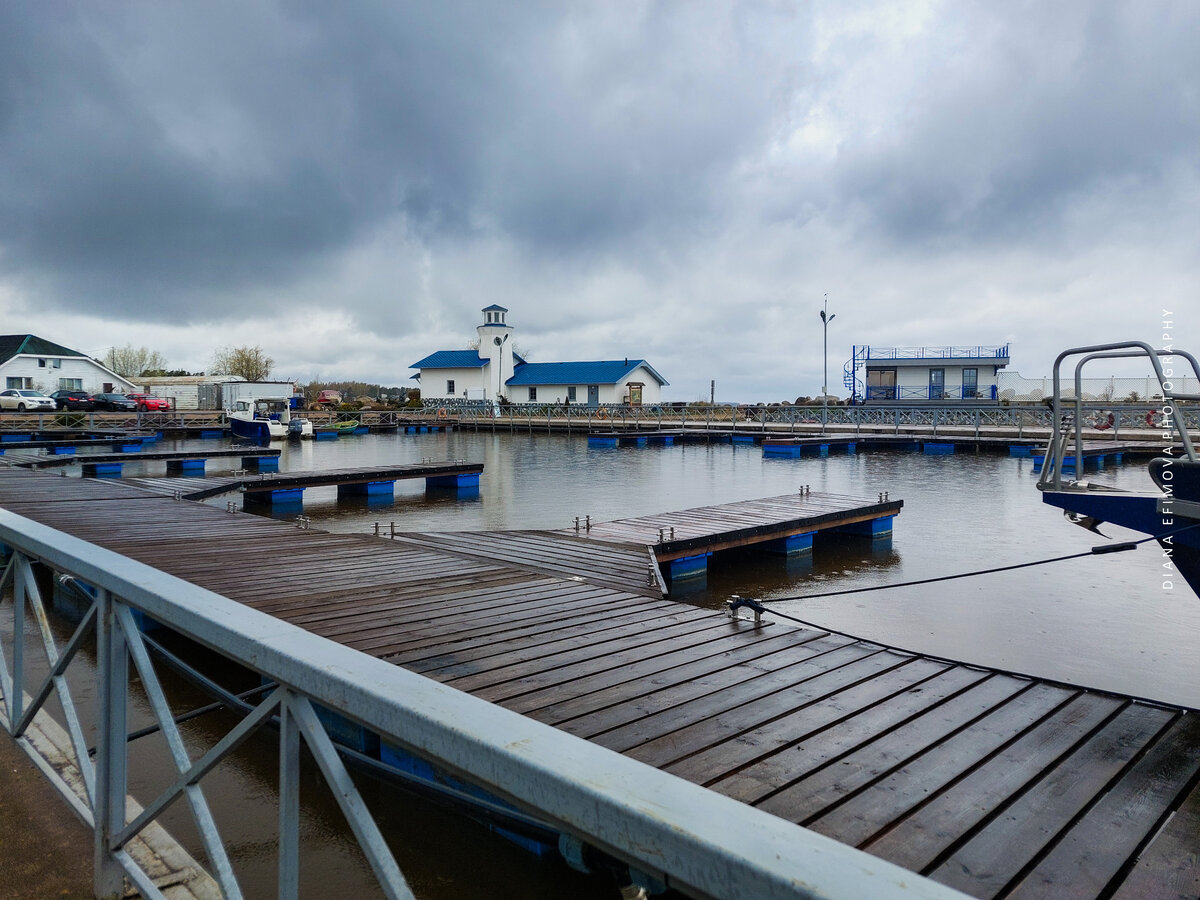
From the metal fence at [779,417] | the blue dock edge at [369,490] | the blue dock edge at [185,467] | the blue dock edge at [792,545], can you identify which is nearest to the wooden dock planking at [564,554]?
the blue dock edge at [792,545]

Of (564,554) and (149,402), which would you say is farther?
(149,402)

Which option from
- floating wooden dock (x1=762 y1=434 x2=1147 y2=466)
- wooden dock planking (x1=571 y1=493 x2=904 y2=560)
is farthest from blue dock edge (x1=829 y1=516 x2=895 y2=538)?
floating wooden dock (x1=762 y1=434 x2=1147 y2=466)

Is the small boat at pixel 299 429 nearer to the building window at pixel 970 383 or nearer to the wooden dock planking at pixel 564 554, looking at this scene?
the wooden dock planking at pixel 564 554

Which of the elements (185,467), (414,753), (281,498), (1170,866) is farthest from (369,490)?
(414,753)

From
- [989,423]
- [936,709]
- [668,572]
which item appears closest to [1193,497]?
[936,709]

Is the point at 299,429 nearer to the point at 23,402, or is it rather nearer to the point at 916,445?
the point at 23,402

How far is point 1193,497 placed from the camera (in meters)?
4.71

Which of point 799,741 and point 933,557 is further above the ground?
point 799,741

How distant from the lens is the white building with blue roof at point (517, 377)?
5778 cm

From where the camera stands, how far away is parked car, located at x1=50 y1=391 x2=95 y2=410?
143ft

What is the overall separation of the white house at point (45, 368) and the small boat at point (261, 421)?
19102mm

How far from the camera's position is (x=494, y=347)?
60.4m

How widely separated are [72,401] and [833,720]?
49.9 m

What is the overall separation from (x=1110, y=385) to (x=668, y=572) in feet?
144
